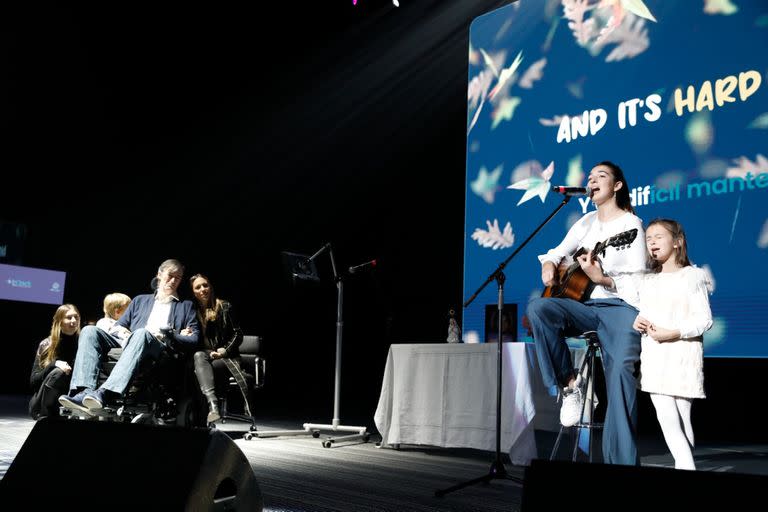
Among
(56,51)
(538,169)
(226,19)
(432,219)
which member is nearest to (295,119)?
(226,19)

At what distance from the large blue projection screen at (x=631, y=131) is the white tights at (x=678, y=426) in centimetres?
176

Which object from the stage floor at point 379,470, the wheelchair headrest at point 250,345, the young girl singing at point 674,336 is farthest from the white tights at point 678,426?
the wheelchair headrest at point 250,345

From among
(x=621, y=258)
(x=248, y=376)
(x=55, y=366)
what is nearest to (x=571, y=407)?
(x=621, y=258)

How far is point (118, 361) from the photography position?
3.39 meters

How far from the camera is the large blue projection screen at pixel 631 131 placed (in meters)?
3.98

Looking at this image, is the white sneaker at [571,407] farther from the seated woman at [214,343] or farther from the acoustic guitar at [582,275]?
the seated woman at [214,343]

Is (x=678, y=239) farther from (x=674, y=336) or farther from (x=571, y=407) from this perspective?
(x=571, y=407)

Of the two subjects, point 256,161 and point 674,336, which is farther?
point 256,161

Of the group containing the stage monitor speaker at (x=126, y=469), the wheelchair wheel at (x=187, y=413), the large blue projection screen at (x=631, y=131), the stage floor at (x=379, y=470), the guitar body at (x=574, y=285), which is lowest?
the stage floor at (x=379, y=470)

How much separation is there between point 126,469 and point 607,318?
187cm

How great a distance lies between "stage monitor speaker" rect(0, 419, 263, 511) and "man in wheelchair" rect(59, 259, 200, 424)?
6.82 feet

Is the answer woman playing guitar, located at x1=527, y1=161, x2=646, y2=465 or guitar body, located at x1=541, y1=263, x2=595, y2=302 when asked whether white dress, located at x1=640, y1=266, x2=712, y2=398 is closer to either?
woman playing guitar, located at x1=527, y1=161, x2=646, y2=465

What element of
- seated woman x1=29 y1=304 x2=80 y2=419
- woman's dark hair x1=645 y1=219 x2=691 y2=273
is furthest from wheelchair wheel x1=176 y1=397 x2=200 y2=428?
woman's dark hair x1=645 y1=219 x2=691 y2=273

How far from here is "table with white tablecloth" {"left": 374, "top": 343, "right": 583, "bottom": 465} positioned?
3365 millimetres
